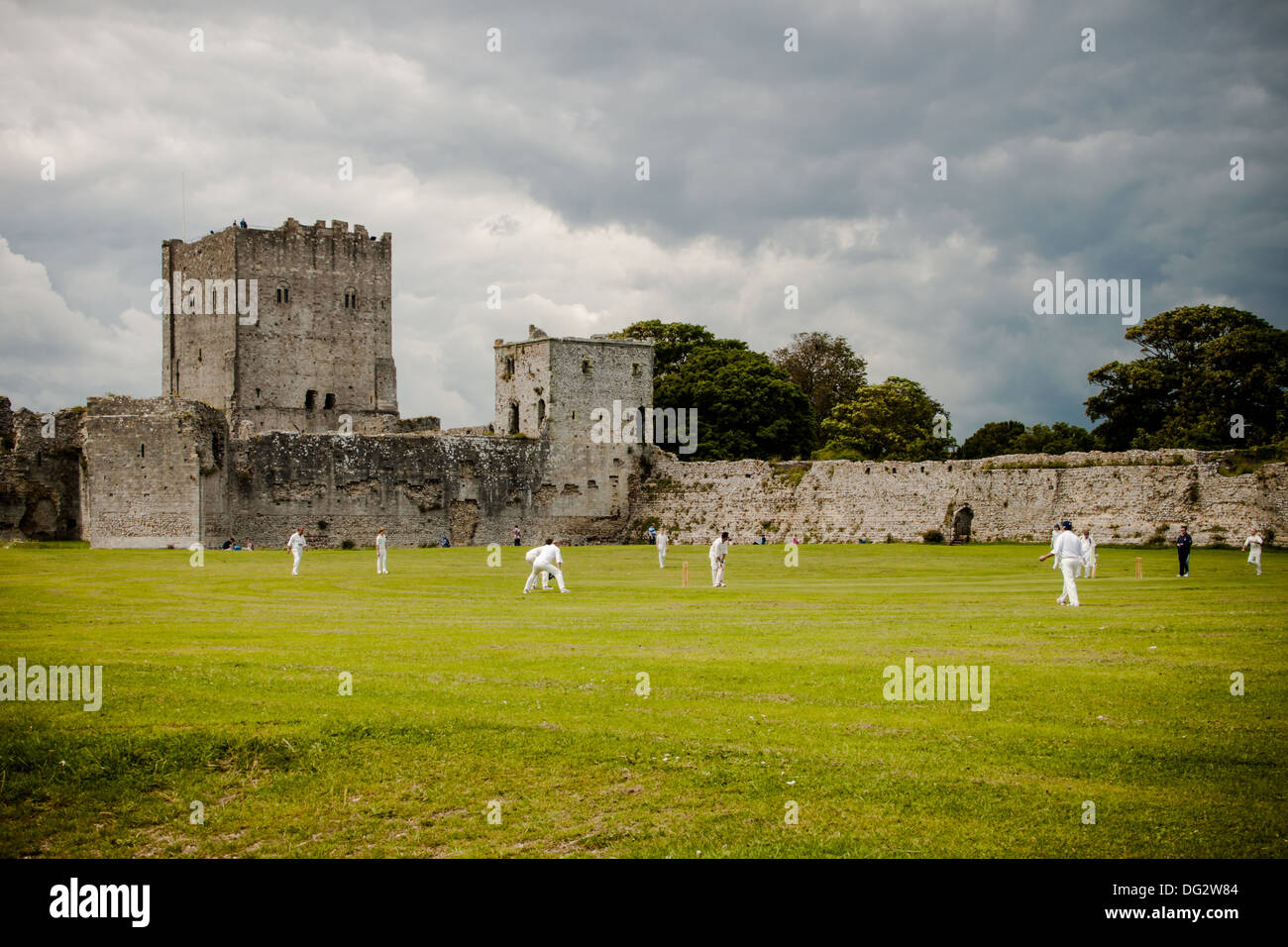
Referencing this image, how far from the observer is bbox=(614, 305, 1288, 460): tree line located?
2576 inches

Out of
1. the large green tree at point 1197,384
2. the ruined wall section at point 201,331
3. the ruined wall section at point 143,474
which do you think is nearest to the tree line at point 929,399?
the large green tree at point 1197,384

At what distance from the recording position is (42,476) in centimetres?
5053

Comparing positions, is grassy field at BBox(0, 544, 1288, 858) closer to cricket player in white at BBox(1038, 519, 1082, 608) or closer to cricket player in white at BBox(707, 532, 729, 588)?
cricket player in white at BBox(1038, 519, 1082, 608)

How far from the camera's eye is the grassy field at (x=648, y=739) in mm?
9461

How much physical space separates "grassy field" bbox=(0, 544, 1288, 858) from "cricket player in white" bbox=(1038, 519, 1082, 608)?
1515 millimetres

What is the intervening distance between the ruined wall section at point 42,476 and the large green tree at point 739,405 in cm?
3942

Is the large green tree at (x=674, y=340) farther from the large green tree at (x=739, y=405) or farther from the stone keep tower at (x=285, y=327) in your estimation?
the stone keep tower at (x=285, y=327)

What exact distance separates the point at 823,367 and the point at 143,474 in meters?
61.1

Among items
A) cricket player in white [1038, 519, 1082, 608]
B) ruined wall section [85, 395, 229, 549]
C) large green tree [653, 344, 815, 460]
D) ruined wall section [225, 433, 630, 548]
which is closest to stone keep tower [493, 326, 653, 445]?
ruined wall section [225, 433, 630, 548]

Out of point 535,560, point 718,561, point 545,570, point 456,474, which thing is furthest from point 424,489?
point 535,560

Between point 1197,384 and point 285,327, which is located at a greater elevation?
point 285,327

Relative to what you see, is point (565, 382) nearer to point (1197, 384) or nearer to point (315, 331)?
point (315, 331)

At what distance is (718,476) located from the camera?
206 ft

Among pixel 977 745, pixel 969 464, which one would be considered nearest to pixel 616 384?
pixel 969 464
